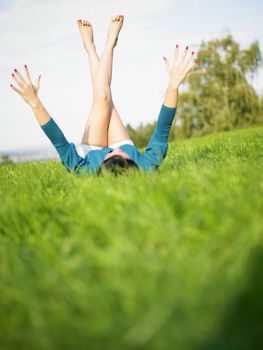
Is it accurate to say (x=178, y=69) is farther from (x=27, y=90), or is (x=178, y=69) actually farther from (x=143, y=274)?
(x=143, y=274)

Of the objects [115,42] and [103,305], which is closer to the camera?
[103,305]

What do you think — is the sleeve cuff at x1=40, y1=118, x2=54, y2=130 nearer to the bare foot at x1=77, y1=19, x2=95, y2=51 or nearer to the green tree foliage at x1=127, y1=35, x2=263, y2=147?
the bare foot at x1=77, y1=19, x2=95, y2=51

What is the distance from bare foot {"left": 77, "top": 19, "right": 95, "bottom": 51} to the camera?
4.70 meters

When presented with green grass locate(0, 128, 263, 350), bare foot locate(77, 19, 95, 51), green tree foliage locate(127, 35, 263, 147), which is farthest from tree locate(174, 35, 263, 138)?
green grass locate(0, 128, 263, 350)

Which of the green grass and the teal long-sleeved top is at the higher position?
the teal long-sleeved top

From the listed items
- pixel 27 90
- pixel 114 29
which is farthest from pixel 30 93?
pixel 114 29

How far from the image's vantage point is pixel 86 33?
4723 millimetres

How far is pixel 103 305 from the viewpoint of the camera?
1.13m

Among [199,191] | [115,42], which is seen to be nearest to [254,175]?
[199,191]

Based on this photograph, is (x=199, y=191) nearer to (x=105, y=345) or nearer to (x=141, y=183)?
(x=141, y=183)

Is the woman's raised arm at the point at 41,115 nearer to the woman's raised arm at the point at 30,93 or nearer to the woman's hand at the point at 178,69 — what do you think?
the woman's raised arm at the point at 30,93

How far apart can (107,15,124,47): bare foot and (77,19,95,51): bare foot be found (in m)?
0.50

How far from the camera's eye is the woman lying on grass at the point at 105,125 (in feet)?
10.4

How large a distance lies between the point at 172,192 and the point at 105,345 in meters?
1.03
